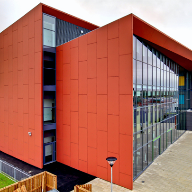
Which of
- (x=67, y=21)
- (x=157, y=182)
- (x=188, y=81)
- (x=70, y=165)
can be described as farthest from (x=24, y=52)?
(x=188, y=81)

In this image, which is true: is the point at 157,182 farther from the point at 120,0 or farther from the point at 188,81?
the point at 120,0

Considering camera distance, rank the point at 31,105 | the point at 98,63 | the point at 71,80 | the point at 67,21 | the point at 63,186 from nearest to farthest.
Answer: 1. the point at 63,186
2. the point at 98,63
3. the point at 71,80
4. the point at 31,105
5. the point at 67,21

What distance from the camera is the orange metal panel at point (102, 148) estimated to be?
11.4 meters

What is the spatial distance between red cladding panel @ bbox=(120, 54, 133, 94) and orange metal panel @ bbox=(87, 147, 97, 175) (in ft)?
16.3

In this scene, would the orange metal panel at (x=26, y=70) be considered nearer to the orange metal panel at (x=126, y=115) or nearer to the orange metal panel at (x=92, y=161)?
the orange metal panel at (x=92, y=161)

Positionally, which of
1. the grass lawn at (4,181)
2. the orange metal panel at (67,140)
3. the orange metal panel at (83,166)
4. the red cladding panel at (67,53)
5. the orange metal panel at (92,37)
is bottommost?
the grass lawn at (4,181)

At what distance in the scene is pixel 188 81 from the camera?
27.9 m

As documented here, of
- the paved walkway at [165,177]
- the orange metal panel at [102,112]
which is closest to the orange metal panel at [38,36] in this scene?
the orange metal panel at [102,112]

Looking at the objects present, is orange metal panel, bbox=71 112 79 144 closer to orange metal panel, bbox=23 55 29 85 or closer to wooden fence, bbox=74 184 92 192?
wooden fence, bbox=74 184 92 192

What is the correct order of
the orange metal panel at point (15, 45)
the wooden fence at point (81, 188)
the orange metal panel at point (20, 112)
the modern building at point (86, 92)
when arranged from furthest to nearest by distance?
1. the orange metal panel at point (15, 45)
2. the orange metal panel at point (20, 112)
3. the modern building at point (86, 92)
4. the wooden fence at point (81, 188)

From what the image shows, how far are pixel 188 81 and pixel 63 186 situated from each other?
26.0m

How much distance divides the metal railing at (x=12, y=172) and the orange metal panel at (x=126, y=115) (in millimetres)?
6960

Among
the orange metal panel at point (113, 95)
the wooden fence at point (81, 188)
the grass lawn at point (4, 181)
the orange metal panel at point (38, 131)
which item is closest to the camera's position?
the wooden fence at point (81, 188)

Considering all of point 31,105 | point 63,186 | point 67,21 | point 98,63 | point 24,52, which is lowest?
point 63,186
